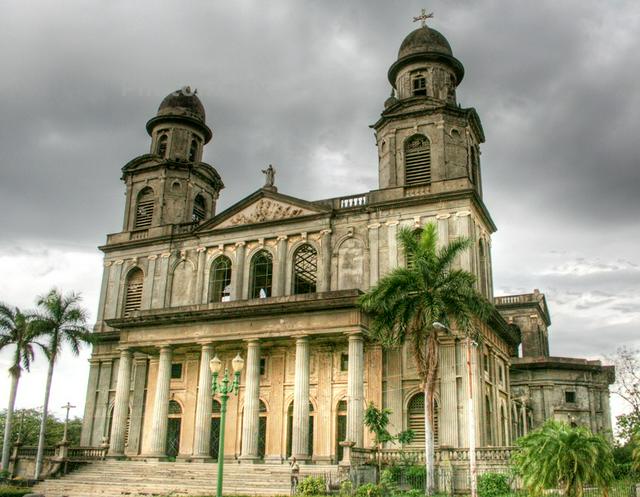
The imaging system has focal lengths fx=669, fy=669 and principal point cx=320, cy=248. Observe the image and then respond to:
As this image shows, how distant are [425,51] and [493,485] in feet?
79.2

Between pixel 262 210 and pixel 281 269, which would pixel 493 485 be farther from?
pixel 262 210

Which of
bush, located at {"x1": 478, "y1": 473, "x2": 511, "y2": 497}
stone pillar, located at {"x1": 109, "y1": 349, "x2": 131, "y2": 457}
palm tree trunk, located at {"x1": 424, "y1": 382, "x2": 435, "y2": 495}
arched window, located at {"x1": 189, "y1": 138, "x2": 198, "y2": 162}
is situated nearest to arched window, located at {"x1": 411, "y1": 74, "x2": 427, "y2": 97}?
arched window, located at {"x1": 189, "y1": 138, "x2": 198, "y2": 162}

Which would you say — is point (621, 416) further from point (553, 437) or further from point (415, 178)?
point (553, 437)

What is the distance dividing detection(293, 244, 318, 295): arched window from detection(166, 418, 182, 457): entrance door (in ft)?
30.4

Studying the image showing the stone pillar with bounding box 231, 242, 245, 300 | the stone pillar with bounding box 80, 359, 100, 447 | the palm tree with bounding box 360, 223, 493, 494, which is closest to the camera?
the palm tree with bounding box 360, 223, 493, 494

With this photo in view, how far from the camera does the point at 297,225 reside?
35312 mm

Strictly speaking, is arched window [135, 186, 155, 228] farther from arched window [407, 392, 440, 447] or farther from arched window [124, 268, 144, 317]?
arched window [407, 392, 440, 447]

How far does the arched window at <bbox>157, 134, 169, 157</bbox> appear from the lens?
142ft

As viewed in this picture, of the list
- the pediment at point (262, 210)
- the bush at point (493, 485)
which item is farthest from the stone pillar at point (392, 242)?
the bush at point (493, 485)

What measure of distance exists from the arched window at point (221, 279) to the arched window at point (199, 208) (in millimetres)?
5964

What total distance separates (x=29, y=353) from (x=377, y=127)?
74.9ft

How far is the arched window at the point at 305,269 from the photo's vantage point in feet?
115

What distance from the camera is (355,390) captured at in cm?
2809

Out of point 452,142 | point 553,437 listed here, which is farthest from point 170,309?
point 553,437
